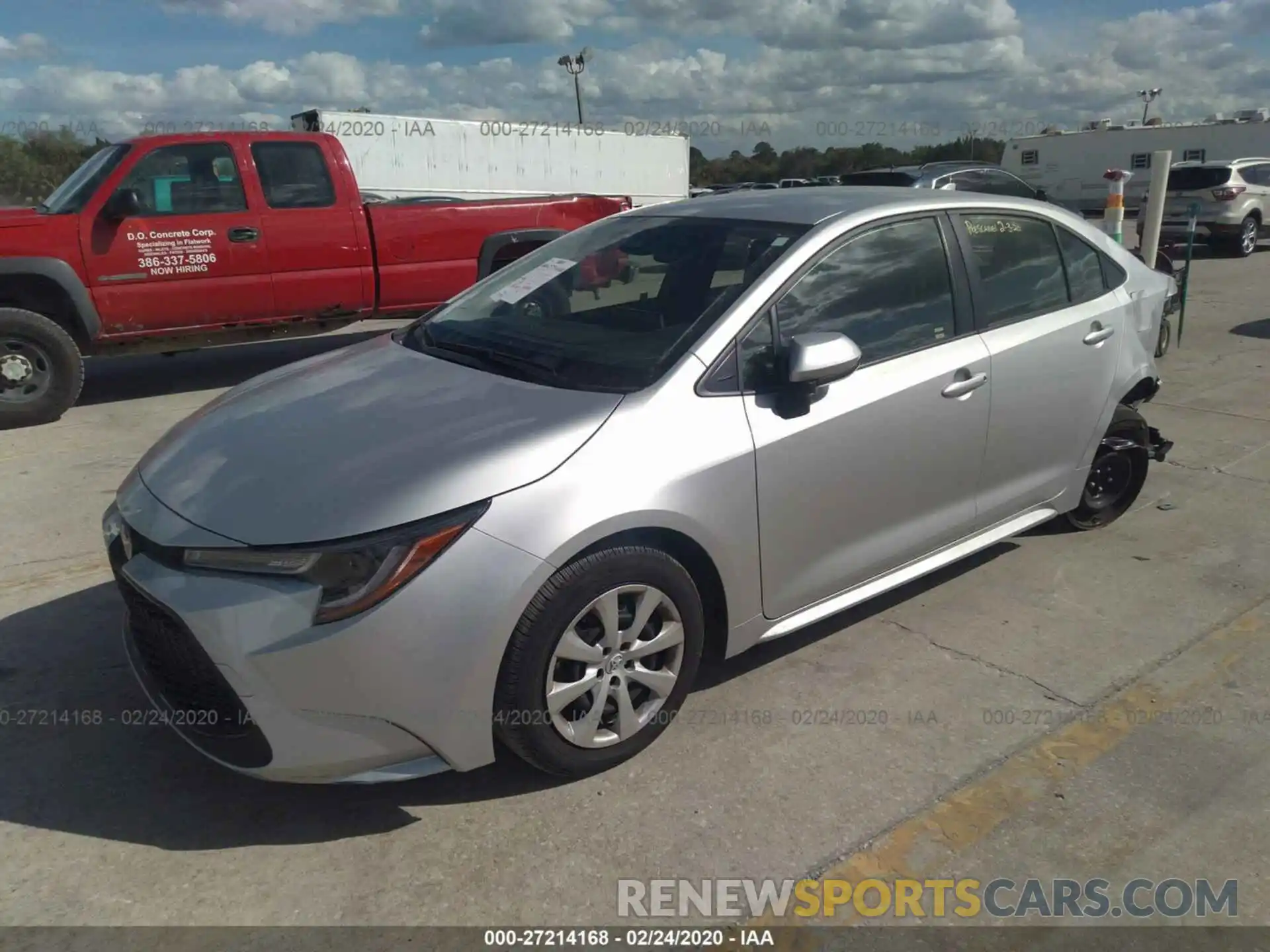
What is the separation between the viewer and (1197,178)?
679 inches

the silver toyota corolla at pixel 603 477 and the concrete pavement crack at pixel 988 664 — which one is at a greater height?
the silver toyota corolla at pixel 603 477

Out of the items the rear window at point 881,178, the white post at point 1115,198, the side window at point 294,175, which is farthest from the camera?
the rear window at point 881,178

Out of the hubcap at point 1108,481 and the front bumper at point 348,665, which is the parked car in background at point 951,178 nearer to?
the hubcap at point 1108,481

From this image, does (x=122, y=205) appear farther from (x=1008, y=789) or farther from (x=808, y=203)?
(x=1008, y=789)

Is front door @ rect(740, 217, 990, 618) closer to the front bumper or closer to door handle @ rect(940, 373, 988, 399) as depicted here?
door handle @ rect(940, 373, 988, 399)

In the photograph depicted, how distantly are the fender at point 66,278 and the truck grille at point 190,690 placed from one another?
4964 millimetres

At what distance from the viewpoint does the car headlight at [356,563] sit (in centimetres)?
239

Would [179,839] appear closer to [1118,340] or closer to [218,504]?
[218,504]

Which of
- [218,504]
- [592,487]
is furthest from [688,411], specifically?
[218,504]

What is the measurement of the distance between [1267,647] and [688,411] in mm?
2442

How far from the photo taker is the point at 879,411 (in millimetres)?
3297

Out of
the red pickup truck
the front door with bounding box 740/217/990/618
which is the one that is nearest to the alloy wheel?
the red pickup truck

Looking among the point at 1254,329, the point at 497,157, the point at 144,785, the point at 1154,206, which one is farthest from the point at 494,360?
the point at 497,157

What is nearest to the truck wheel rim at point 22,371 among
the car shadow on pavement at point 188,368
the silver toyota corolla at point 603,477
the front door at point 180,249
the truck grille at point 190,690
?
the front door at point 180,249
